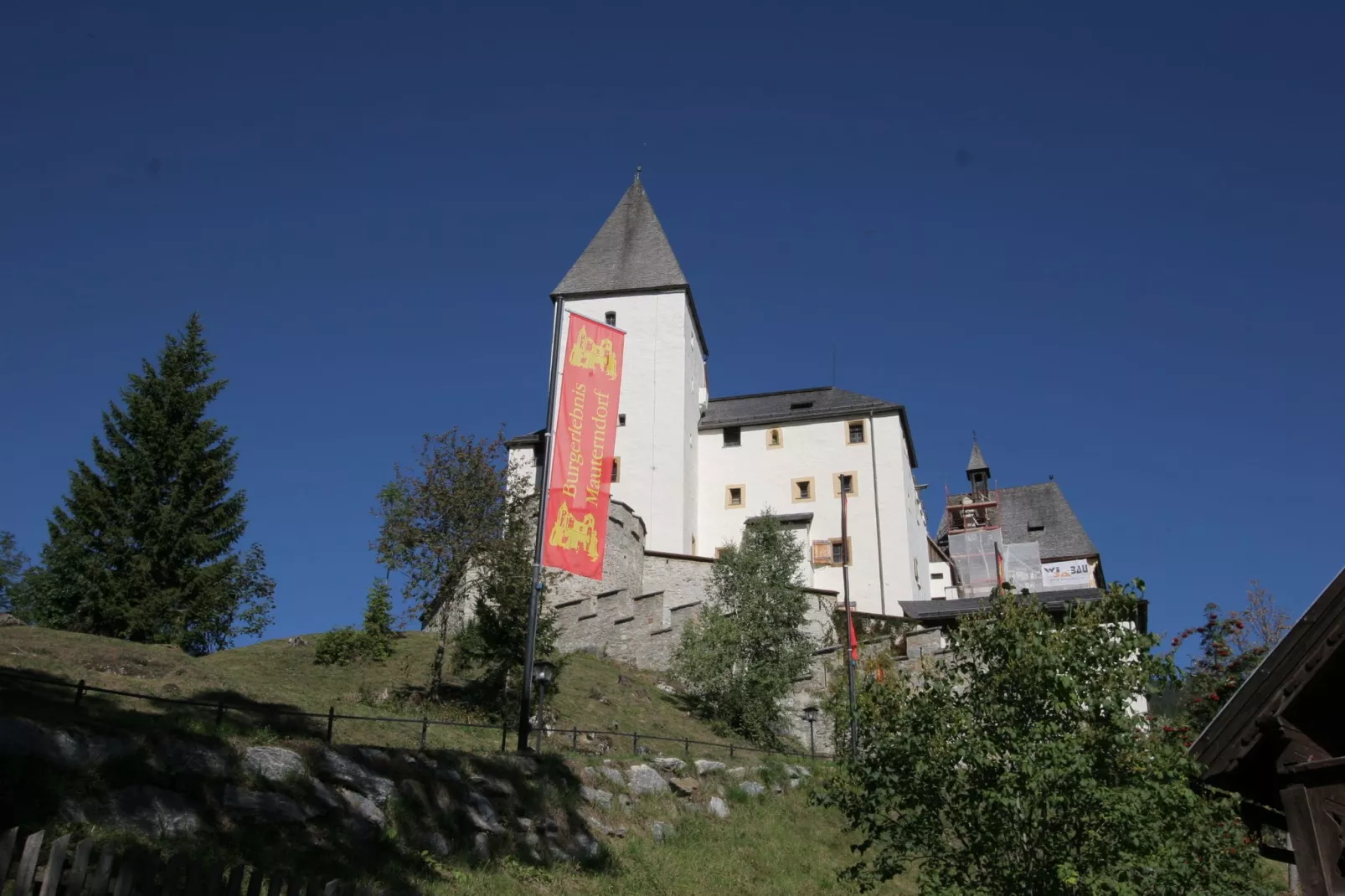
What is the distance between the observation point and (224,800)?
433 inches

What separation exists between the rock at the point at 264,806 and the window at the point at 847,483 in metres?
39.1

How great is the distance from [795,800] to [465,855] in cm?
1050

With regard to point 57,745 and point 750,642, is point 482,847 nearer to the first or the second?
point 57,745

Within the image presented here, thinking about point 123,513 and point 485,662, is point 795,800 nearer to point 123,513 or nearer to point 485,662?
point 485,662

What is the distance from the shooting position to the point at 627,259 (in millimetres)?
55094

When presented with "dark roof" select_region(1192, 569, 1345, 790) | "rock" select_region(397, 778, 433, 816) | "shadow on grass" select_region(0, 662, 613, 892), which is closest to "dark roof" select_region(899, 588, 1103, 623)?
"shadow on grass" select_region(0, 662, 613, 892)

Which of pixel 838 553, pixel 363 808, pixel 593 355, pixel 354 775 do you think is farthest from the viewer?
pixel 838 553

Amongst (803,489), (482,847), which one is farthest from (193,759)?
(803,489)

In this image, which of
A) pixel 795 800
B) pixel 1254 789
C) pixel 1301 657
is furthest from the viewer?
pixel 795 800

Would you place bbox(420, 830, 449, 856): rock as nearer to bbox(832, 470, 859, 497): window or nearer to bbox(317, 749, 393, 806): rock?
bbox(317, 749, 393, 806): rock

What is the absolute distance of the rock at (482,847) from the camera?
1362 cm

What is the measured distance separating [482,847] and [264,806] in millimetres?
3559

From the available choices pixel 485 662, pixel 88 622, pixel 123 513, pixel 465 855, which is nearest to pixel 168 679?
pixel 485 662

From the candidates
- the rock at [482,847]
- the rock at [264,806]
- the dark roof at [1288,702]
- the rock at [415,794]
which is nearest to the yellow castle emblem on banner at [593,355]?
the rock at [415,794]
